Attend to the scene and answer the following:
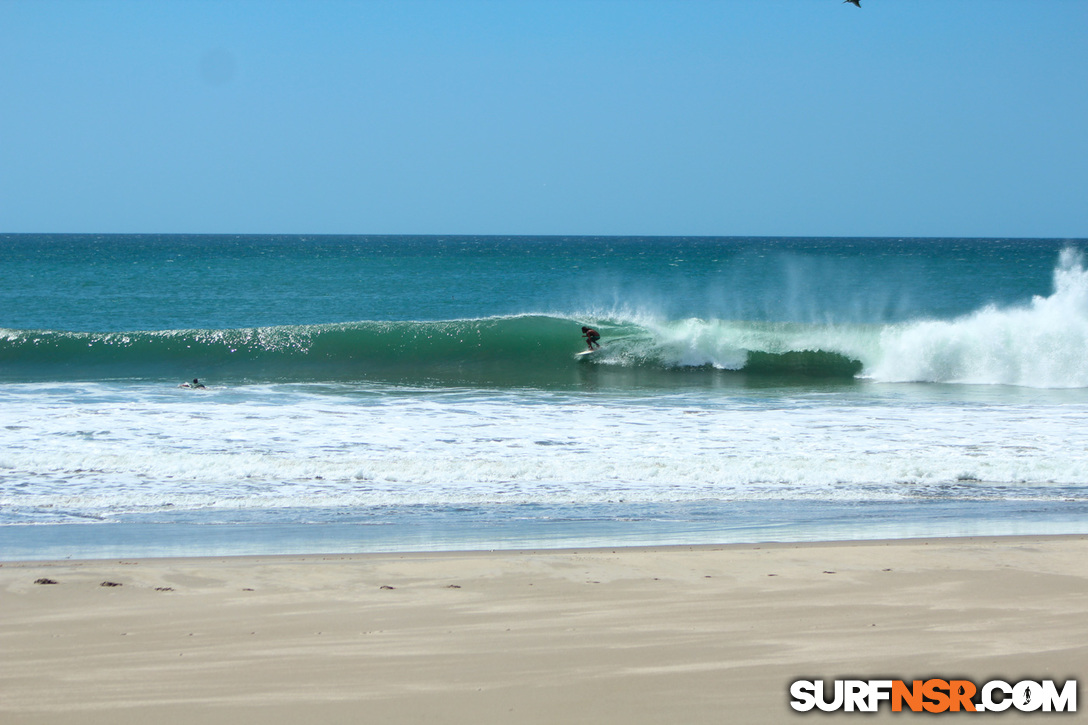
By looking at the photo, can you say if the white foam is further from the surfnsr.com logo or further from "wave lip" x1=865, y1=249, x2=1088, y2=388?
"wave lip" x1=865, y1=249, x2=1088, y2=388

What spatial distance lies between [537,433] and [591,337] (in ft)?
28.0

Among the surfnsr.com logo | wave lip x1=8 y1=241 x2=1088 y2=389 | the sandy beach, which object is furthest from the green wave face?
the surfnsr.com logo

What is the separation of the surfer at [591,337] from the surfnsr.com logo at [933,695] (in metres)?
14.2

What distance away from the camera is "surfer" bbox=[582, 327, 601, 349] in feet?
59.3

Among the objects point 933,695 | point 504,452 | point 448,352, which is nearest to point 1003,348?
point 448,352

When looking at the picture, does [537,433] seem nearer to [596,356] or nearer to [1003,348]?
[596,356]

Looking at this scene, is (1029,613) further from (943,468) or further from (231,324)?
(231,324)

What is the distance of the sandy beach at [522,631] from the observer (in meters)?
3.59

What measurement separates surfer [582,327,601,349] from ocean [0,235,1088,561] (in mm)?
322

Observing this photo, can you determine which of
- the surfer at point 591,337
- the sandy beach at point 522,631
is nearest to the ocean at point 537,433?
the surfer at point 591,337

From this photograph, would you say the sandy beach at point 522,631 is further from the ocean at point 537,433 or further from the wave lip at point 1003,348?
the wave lip at point 1003,348

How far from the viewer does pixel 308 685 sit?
371cm

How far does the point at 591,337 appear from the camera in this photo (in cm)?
1823

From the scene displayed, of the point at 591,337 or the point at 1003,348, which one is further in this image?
the point at 591,337
